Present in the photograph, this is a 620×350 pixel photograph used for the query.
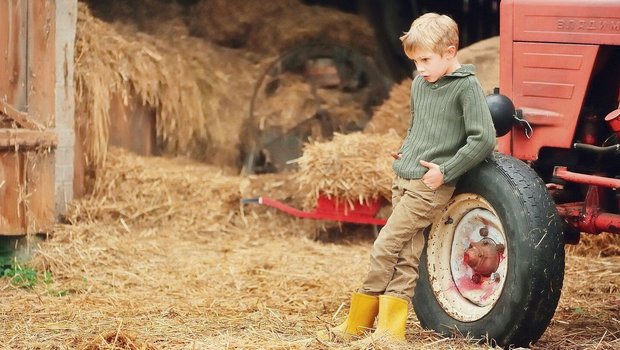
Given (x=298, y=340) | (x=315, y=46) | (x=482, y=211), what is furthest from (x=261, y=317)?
(x=315, y=46)

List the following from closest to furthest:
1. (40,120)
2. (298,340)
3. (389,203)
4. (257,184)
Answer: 1. (298,340)
2. (40,120)
3. (389,203)
4. (257,184)

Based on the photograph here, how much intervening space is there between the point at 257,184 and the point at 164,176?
0.78m

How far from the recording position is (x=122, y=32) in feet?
30.3

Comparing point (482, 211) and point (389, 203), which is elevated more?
point (482, 211)

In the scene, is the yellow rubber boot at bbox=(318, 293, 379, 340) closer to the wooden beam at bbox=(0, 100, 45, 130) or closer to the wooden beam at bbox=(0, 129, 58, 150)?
the wooden beam at bbox=(0, 129, 58, 150)

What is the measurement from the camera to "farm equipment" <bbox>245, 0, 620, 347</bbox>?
4.66 m

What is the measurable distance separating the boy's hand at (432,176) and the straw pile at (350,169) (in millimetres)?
3356

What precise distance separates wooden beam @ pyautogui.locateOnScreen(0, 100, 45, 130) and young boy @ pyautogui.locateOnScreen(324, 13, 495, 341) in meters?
3.24

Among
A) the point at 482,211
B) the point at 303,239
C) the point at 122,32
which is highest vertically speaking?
the point at 122,32

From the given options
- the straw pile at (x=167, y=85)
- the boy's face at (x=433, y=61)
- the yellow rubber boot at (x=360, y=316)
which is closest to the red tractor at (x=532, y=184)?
the yellow rubber boot at (x=360, y=316)

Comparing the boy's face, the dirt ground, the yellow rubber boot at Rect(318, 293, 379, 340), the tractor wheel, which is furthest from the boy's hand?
the dirt ground

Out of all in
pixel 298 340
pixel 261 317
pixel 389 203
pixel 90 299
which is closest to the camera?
pixel 298 340

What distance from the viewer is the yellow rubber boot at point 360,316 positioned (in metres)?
4.95

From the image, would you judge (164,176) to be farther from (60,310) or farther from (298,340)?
(298,340)
